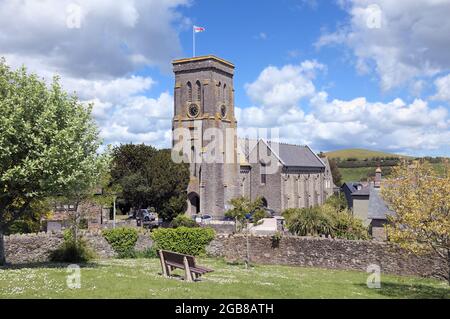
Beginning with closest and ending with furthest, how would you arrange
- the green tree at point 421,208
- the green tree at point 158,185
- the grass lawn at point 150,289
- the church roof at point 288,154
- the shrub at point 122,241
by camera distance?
the grass lawn at point 150,289 < the green tree at point 421,208 < the shrub at point 122,241 < the green tree at point 158,185 < the church roof at point 288,154

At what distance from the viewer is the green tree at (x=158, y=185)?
59.1 metres

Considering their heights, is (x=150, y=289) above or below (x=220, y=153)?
below

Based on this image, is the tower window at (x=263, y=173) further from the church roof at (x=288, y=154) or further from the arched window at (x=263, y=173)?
the church roof at (x=288, y=154)

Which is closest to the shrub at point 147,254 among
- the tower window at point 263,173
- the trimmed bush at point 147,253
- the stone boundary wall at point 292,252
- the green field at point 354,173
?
the trimmed bush at point 147,253

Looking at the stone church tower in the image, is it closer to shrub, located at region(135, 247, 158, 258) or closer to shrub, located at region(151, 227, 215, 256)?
shrub, located at region(151, 227, 215, 256)

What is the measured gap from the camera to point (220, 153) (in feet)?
228

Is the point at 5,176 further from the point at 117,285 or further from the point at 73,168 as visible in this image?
the point at 117,285

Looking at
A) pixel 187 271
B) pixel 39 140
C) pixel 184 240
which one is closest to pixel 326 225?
pixel 184 240

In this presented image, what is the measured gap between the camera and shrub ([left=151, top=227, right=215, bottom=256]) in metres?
28.4

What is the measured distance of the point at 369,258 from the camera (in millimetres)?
24094

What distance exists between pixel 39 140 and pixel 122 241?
13.3 meters

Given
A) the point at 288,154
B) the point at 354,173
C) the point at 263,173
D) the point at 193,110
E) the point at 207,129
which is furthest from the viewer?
the point at 354,173

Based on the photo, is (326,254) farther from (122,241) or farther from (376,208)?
(376,208)
